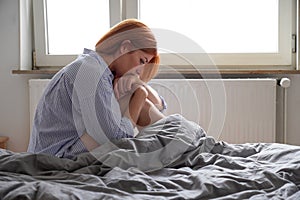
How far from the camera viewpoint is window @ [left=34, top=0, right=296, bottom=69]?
2.17m

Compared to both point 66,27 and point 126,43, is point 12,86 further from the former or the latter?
point 126,43

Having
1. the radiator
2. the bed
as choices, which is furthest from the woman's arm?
the radiator

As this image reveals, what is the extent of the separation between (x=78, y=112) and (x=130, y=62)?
1.07 ft

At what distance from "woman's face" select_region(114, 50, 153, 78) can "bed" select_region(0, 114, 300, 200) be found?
250mm

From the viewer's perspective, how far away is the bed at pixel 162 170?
83 centimetres

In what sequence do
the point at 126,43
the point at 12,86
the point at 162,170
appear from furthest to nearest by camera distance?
the point at 12,86 < the point at 126,43 < the point at 162,170

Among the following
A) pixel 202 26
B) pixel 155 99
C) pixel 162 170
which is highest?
pixel 202 26

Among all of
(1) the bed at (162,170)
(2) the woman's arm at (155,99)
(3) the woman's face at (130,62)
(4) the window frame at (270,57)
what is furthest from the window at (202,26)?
(1) the bed at (162,170)

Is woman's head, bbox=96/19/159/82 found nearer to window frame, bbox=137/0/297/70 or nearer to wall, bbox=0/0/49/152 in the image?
window frame, bbox=137/0/297/70

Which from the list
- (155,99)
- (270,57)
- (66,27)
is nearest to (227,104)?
(270,57)

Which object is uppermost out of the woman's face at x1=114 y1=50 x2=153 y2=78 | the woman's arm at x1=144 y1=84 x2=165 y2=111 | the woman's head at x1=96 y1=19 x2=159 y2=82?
the woman's head at x1=96 y1=19 x2=159 y2=82

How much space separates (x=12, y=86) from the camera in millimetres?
2266

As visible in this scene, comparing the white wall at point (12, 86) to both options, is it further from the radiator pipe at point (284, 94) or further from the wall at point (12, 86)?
the radiator pipe at point (284, 94)

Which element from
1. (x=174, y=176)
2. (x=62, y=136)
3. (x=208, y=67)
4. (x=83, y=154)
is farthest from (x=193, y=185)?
(x=208, y=67)
